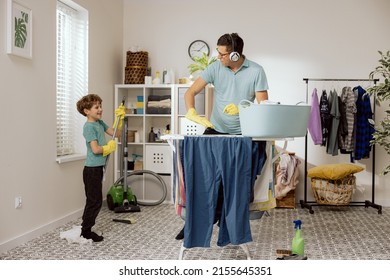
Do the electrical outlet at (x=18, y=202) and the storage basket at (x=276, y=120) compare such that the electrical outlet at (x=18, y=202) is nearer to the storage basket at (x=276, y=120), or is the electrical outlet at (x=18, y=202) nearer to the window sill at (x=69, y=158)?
the window sill at (x=69, y=158)

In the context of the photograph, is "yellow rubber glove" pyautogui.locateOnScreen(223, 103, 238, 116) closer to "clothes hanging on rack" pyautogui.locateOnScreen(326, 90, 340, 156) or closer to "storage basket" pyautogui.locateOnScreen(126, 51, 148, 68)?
"clothes hanging on rack" pyautogui.locateOnScreen(326, 90, 340, 156)

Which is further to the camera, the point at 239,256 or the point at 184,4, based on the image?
the point at 184,4

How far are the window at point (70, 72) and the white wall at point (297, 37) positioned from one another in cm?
133

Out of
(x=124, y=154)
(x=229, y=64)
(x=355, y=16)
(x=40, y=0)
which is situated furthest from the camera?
(x=355, y=16)

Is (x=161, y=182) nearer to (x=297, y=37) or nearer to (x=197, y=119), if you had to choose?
(x=297, y=37)

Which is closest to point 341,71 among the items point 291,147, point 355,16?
point 355,16

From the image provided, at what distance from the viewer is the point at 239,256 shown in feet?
12.0

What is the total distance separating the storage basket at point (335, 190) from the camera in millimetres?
5590

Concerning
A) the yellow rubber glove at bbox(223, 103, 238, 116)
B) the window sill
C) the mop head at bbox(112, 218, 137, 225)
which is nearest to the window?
the window sill

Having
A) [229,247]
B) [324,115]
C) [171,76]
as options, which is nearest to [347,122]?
[324,115]
